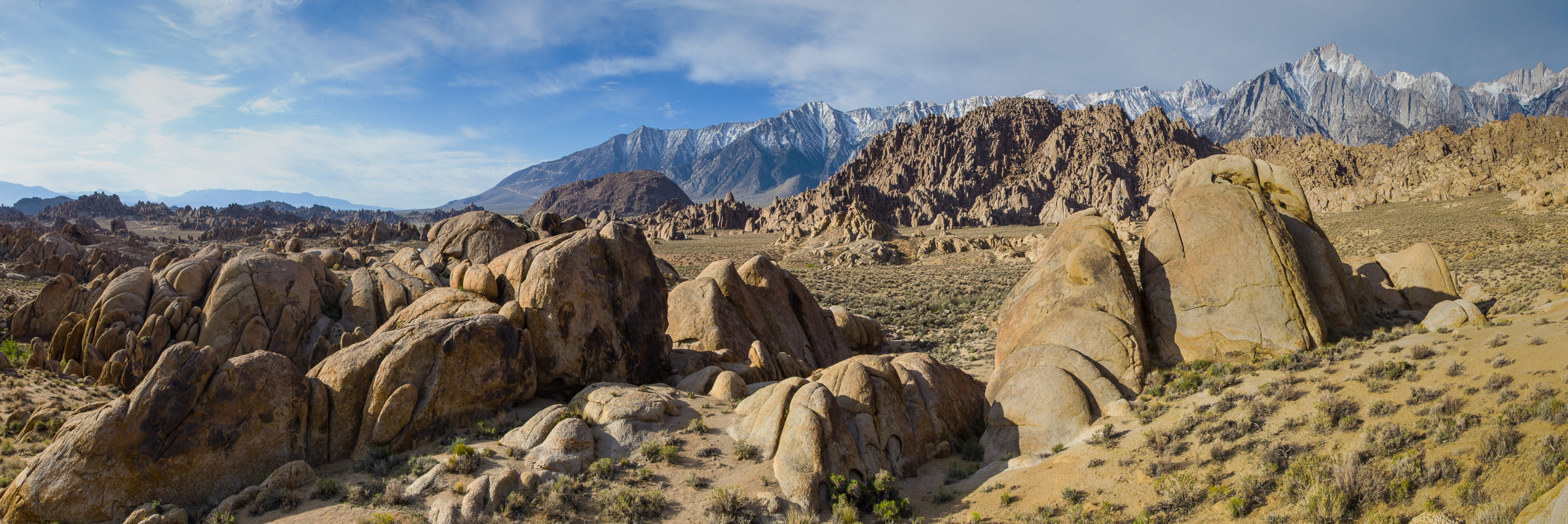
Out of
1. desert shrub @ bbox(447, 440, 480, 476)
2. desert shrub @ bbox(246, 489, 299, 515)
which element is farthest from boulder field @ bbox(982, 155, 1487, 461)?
desert shrub @ bbox(246, 489, 299, 515)

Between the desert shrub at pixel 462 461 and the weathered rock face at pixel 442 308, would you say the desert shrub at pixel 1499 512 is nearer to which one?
the desert shrub at pixel 462 461

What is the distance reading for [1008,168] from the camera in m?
172

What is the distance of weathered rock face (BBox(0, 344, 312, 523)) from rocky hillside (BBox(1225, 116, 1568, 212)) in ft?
302

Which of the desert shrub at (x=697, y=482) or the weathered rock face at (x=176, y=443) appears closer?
the weathered rock face at (x=176, y=443)

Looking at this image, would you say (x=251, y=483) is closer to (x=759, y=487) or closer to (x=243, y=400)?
(x=243, y=400)

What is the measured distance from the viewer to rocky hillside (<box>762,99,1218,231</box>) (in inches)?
5472

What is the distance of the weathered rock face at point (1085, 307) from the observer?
14.5m

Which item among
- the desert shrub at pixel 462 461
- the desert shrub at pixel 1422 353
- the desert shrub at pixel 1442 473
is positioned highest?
the desert shrub at pixel 1422 353

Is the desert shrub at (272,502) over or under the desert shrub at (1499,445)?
under

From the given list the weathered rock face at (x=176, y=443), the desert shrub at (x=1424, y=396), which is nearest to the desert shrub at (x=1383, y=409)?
the desert shrub at (x=1424, y=396)

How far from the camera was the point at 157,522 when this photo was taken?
873 cm

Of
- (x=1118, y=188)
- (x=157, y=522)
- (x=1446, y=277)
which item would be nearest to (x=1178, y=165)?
(x=1118, y=188)

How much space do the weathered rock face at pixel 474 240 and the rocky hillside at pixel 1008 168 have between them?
85.6 metres

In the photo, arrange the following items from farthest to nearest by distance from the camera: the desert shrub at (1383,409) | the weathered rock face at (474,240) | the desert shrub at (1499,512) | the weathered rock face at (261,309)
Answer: the weathered rock face at (474,240) < the weathered rock face at (261,309) < the desert shrub at (1383,409) < the desert shrub at (1499,512)
